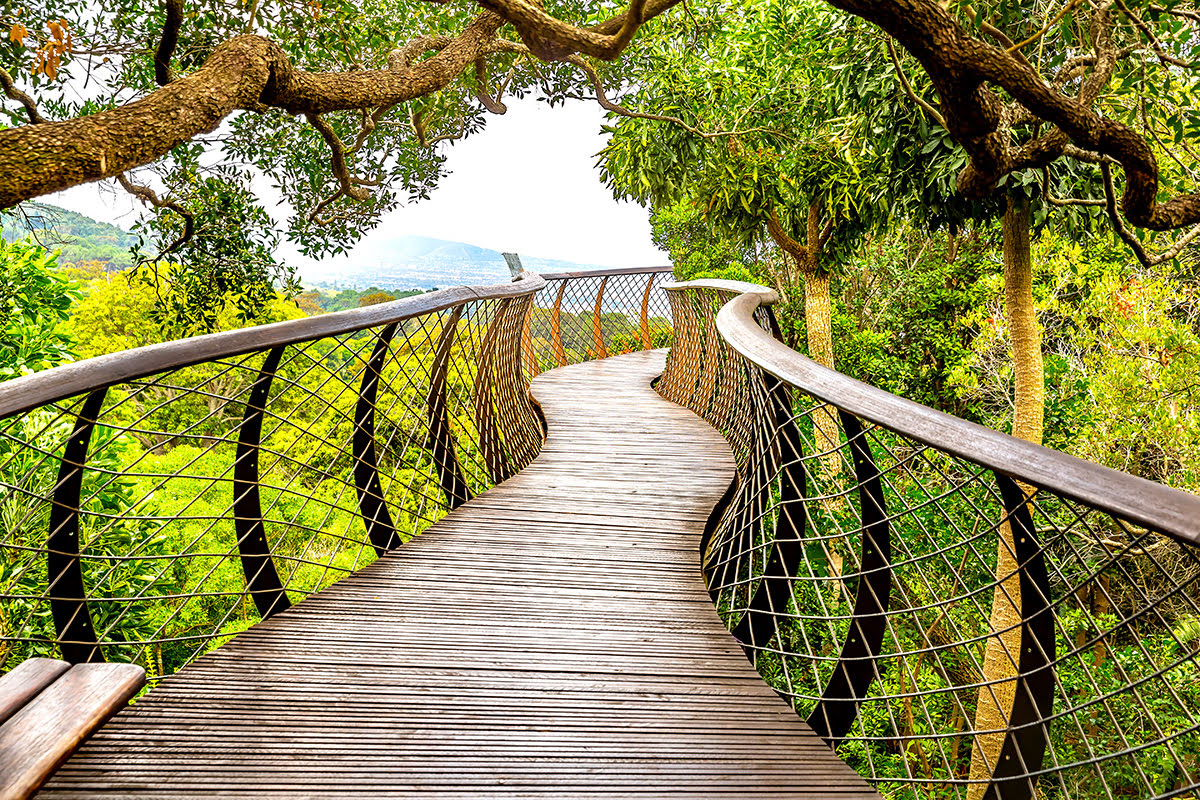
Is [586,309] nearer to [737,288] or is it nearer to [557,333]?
[557,333]

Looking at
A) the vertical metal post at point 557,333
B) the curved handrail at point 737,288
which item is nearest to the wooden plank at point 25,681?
the curved handrail at point 737,288

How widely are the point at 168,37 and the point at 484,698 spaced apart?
5186 millimetres

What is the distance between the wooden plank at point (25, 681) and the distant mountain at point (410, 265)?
16.0ft

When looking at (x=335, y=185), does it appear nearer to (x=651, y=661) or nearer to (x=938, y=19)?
(x=938, y=19)

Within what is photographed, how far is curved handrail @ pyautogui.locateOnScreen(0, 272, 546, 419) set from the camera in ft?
4.52

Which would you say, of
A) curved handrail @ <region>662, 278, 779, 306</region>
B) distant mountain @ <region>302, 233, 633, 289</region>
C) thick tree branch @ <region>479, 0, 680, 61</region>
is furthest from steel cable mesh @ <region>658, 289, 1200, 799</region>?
distant mountain @ <region>302, 233, 633, 289</region>

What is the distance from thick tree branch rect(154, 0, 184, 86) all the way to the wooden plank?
470cm

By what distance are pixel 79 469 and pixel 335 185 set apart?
730cm

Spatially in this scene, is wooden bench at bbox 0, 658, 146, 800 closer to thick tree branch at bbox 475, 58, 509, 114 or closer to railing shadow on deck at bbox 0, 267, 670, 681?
railing shadow on deck at bbox 0, 267, 670, 681

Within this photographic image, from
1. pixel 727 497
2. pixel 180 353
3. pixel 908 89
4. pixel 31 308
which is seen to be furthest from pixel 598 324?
pixel 180 353

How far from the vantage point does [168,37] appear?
489 centimetres

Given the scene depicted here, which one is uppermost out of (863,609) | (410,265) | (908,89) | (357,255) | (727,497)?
(410,265)

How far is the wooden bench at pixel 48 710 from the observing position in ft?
3.76

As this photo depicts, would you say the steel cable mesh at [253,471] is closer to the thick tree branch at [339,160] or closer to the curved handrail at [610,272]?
the curved handrail at [610,272]
